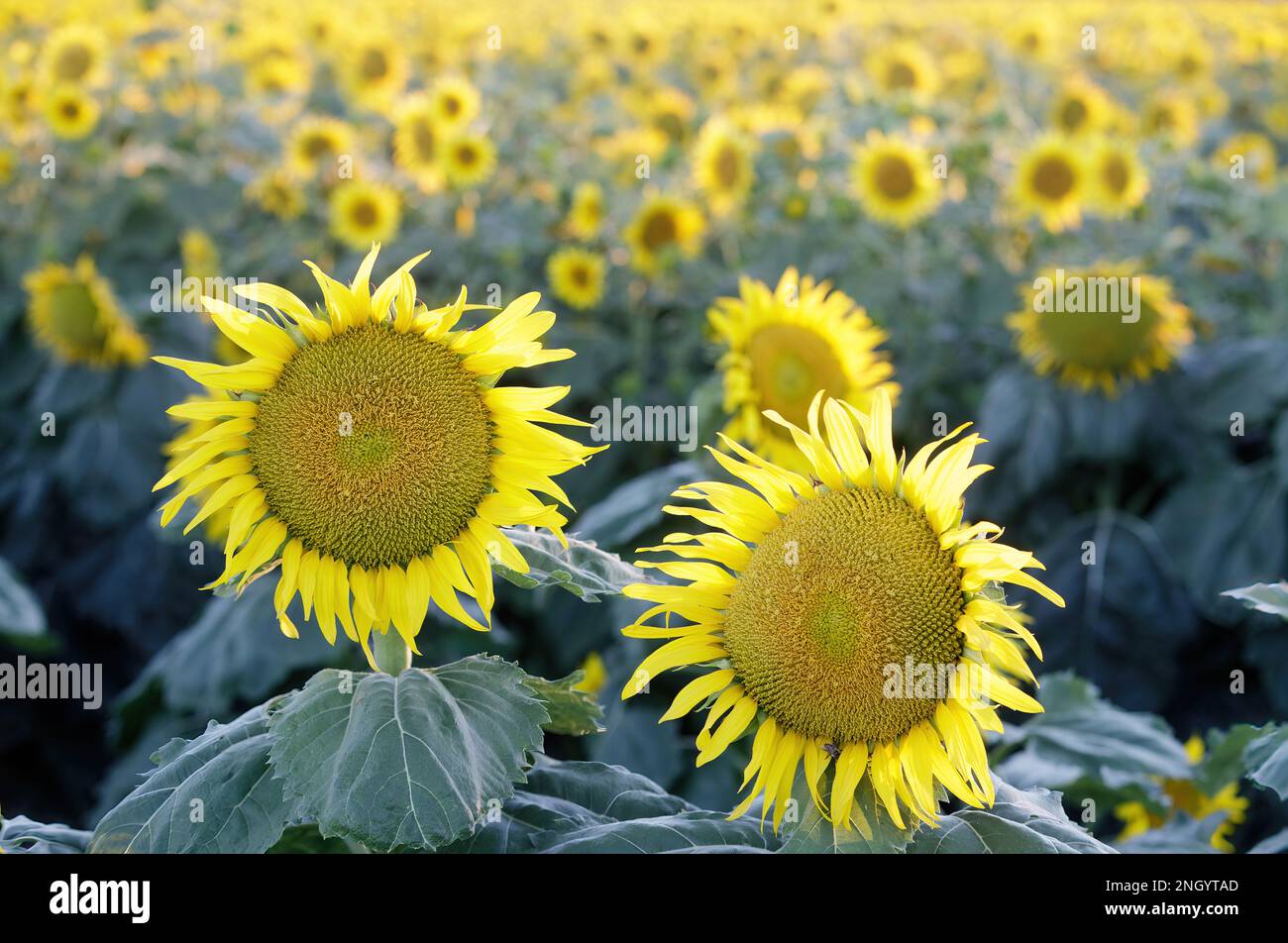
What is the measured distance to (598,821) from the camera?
1.71 meters

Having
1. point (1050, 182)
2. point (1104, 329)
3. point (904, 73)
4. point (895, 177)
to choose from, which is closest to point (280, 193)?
point (895, 177)

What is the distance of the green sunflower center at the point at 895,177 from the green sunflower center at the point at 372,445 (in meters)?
4.06

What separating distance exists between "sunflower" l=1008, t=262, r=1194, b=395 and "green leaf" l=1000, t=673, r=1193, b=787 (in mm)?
2126

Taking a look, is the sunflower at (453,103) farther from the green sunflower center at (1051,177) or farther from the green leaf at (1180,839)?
the green leaf at (1180,839)

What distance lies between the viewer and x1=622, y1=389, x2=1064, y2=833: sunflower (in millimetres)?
1538

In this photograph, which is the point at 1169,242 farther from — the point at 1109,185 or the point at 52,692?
the point at 52,692

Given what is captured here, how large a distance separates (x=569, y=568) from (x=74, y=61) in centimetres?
600

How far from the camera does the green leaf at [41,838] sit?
1.64m

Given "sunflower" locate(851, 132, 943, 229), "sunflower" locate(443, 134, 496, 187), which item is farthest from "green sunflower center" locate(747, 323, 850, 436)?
"sunflower" locate(443, 134, 496, 187)

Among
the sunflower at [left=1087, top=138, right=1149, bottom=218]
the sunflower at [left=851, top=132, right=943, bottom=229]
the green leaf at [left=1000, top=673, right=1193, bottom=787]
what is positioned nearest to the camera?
the green leaf at [left=1000, top=673, right=1193, bottom=787]

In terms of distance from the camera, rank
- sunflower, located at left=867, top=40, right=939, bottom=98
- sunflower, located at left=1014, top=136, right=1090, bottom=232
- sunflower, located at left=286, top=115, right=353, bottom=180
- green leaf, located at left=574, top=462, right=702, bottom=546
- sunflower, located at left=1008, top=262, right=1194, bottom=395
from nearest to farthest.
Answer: green leaf, located at left=574, top=462, right=702, bottom=546 → sunflower, located at left=1008, top=262, right=1194, bottom=395 → sunflower, located at left=1014, top=136, right=1090, bottom=232 → sunflower, located at left=286, top=115, right=353, bottom=180 → sunflower, located at left=867, top=40, right=939, bottom=98

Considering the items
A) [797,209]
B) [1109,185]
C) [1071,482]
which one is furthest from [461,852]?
[1109,185]

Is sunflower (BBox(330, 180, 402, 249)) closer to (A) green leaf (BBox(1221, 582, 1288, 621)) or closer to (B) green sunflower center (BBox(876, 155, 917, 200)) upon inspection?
(B) green sunflower center (BBox(876, 155, 917, 200))
